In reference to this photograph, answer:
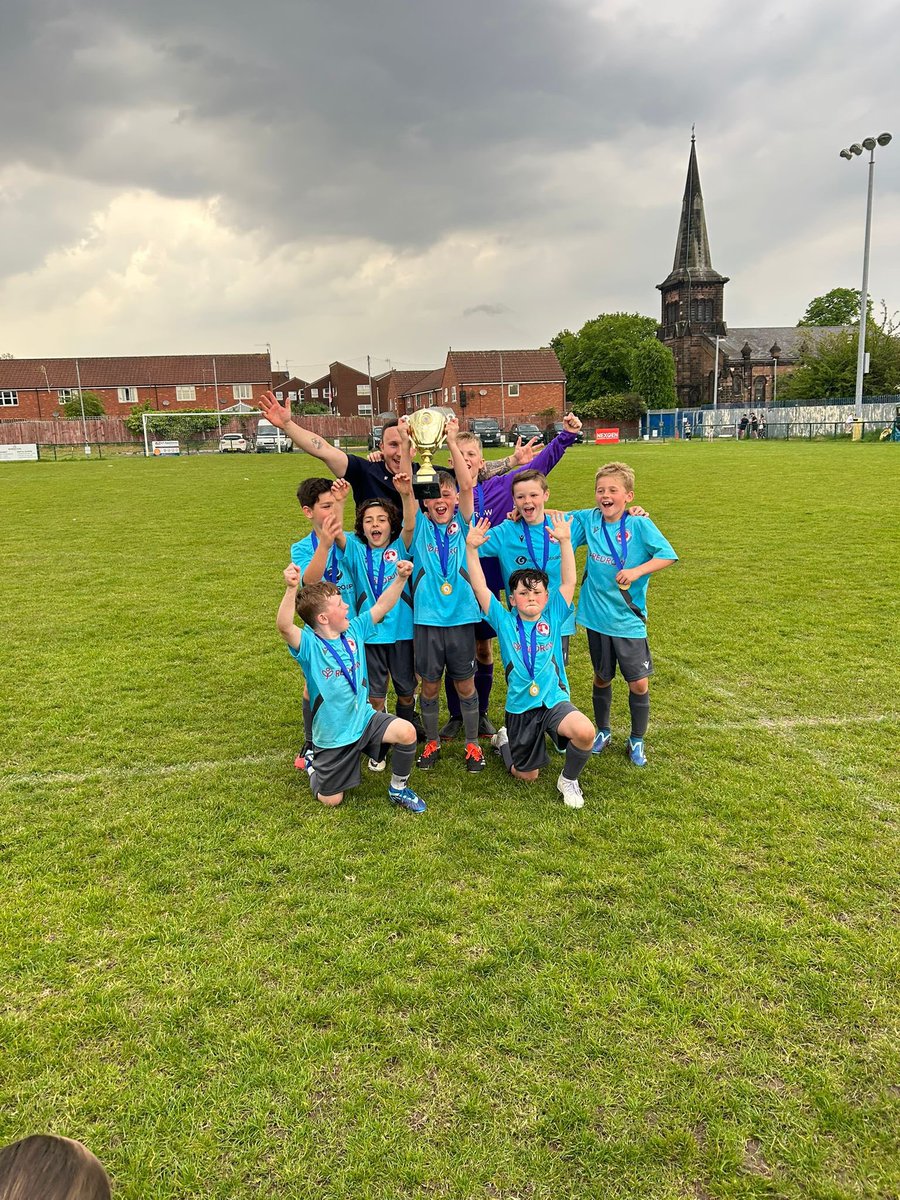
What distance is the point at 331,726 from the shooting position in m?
4.37

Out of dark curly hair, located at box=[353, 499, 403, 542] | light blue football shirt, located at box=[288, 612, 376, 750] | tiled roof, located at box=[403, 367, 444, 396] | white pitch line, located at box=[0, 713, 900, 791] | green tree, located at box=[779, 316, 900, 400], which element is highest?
tiled roof, located at box=[403, 367, 444, 396]

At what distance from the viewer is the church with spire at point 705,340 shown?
85438 mm

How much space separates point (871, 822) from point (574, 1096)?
2.51m

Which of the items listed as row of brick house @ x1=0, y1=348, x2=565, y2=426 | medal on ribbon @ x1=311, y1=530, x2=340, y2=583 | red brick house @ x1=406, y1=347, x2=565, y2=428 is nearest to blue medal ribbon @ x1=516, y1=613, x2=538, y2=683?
medal on ribbon @ x1=311, y1=530, x2=340, y2=583

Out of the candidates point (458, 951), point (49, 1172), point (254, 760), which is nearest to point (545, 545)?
point (254, 760)

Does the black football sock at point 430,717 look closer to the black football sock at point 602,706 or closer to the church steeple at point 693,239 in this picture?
the black football sock at point 602,706

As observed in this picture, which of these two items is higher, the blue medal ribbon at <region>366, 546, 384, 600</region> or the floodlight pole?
the floodlight pole

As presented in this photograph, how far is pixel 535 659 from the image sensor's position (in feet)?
14.9

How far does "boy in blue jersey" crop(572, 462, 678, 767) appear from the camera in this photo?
4.80m

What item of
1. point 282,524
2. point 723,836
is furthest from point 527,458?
point 282,524

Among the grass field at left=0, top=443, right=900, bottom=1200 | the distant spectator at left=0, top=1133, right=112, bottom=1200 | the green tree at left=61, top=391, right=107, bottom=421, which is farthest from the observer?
the green tree at left=61, top=391, right=107, bottom=421

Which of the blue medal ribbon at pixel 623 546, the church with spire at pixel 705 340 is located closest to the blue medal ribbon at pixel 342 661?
the blue medal ribbon at pixel 623 546

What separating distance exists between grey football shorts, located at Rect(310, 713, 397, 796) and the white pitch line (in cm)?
70

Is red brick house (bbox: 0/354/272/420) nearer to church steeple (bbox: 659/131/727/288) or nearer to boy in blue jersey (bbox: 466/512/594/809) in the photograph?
church steeple (bbox: 659/131/727/288)
